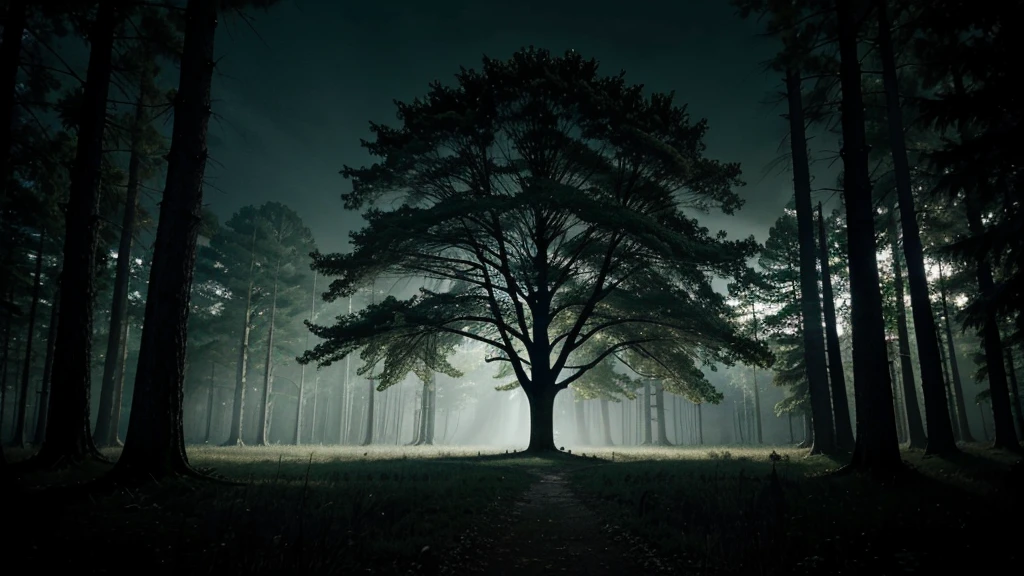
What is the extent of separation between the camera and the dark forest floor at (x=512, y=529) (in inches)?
158

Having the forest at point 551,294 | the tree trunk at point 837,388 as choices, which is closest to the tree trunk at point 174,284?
the forest at point 551,294

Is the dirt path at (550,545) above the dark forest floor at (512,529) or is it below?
below

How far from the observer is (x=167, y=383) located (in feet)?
25.3

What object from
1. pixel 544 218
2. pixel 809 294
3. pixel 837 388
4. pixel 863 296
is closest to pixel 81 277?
pixel 544 218

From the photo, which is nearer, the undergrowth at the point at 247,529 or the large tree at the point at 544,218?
the undergrowth at the point at 247,529

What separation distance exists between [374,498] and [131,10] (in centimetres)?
1257

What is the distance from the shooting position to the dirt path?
16.8 feet

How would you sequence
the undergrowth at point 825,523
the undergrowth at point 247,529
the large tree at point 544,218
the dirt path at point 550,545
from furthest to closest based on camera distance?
the large tree at point 544,218
the dirt path at point 550,545
the undergrowth at point 825,523
the undergrowth at point 247,529

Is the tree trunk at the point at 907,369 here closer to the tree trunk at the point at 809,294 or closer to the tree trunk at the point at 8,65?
the tree trunk at the point at 809,294

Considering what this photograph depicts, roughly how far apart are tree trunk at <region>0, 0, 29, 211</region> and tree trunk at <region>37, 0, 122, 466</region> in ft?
6.10

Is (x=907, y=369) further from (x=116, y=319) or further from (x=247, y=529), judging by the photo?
(x=116, y=319)

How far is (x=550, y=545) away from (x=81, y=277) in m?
10.9

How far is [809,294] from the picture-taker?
52.9ft

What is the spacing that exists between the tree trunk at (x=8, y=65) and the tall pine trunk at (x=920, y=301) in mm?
18347
